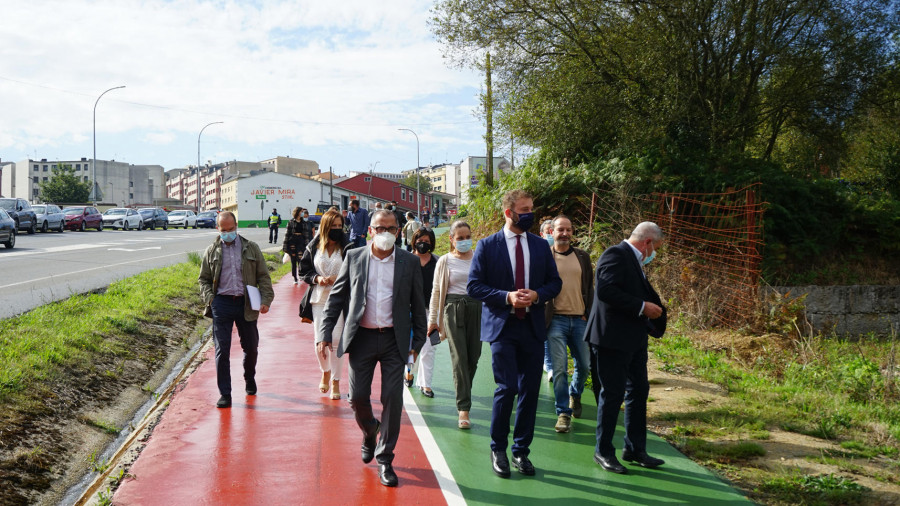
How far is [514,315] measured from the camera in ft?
17.9

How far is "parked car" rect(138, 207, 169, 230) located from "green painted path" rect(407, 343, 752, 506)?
4909cm

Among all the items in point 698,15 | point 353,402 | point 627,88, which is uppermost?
point 698,15

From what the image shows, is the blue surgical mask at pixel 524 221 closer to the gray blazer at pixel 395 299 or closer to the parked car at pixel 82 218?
the gray blazer at pixel 395 299

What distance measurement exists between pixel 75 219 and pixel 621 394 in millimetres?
44528

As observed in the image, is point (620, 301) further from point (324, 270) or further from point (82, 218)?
point (82, 218)

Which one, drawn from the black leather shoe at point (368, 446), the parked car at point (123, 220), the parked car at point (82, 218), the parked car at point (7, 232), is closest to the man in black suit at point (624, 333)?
the black leather shoe at point (368, 446)

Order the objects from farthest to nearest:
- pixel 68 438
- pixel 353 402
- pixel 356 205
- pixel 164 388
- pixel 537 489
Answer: pixel 356 205, pixel 164 388, pixel 68 438, pixel 353 402, pixel 537 489

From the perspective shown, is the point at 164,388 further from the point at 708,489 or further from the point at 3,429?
the point at 708,489

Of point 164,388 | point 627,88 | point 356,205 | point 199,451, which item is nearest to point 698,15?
point 627,88

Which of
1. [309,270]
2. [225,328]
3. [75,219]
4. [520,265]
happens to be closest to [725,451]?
[520,265]

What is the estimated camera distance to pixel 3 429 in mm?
6207

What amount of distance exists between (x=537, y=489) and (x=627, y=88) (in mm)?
14652

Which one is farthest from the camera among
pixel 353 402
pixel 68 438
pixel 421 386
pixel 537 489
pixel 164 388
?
pixel 164 388

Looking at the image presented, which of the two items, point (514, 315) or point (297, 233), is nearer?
point (514, 315)
